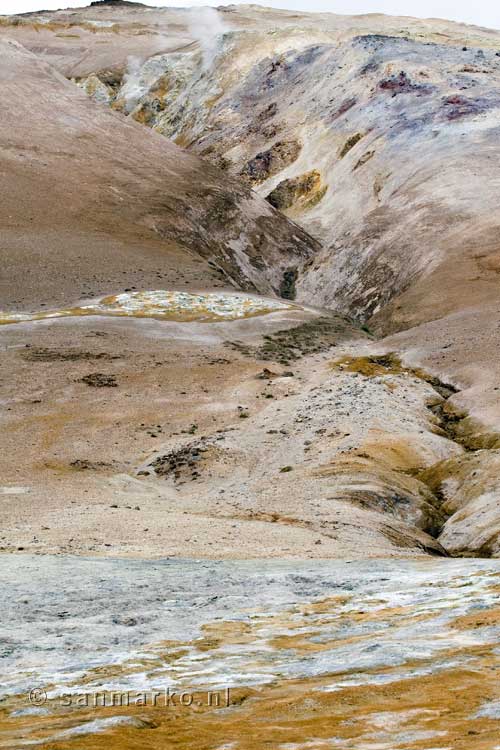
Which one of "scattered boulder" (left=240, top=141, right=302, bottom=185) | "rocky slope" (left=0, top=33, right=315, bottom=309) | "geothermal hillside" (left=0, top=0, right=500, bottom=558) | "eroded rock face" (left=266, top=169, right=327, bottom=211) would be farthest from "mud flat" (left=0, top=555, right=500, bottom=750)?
"scattered boulder" (left=240, top=141, right=302, bottom=185)

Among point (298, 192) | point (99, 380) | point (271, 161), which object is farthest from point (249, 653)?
point (271, 161)

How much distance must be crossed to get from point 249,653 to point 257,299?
52.6 metres

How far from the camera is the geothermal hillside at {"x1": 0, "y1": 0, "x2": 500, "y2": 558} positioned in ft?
92.8

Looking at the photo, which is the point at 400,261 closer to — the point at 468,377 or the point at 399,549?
the point at 468,377

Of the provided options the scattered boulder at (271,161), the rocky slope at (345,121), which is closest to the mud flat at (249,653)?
the rocky slope at (345,121)

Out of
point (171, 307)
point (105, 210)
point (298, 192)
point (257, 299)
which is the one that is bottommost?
point (171, 307)

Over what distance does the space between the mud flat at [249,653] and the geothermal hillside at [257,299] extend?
4.52 m

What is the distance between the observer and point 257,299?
210 feet

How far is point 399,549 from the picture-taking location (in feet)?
78.3

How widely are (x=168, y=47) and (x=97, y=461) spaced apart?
122115 millimetres

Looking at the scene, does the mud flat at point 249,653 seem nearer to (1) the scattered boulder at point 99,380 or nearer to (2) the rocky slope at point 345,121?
(1) the scattered boulder at point 99,380

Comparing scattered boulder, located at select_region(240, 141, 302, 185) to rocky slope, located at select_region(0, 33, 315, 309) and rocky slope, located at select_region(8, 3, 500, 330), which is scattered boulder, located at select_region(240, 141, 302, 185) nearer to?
rocky slope, located at select_region(8, 3, 500, 330)

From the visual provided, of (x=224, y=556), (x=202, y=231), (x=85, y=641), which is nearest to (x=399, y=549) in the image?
(x=224, y=556)

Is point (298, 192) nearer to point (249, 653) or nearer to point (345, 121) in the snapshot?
point (345, 121)
